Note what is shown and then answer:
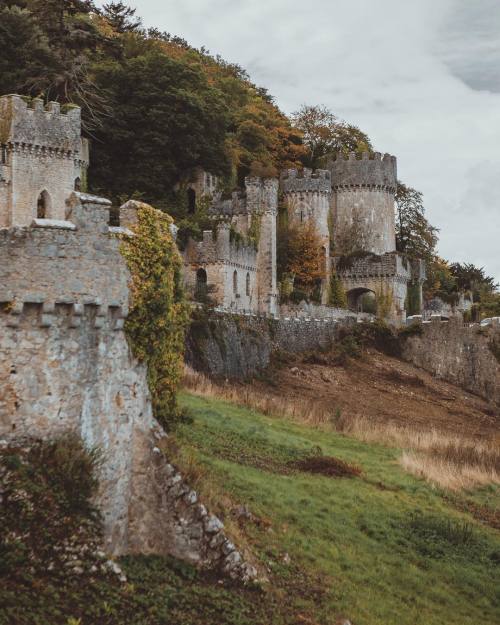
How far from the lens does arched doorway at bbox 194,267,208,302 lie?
43531mm

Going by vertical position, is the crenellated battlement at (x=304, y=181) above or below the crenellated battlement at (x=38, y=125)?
above

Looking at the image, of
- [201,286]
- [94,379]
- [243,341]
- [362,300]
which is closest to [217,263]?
[201,286]

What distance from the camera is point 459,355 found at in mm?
49594

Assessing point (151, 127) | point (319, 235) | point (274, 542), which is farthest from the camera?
point (319, 235)

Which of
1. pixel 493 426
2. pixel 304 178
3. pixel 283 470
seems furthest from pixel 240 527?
pixel 304 178

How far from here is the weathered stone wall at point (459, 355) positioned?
4891 centimetres

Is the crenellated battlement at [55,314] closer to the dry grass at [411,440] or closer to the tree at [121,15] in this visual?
the dry grass at [411,440]

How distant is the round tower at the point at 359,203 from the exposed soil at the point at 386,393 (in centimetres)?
2077

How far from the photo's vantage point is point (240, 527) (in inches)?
593

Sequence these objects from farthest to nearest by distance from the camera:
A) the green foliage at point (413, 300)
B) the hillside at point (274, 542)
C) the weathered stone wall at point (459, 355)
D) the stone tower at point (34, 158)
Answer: the green foliage at point (413, 300), the weathered stone wall at point (459, 355), the stone tower at point (34, 158), the hillside at point (274, 542)

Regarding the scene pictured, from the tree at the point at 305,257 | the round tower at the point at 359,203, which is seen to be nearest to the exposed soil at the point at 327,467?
the tree at the point at 305,257

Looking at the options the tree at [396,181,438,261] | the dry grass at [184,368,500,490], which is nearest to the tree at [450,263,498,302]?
the tree at [396,181,438,261]

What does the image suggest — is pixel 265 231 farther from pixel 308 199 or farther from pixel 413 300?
pixel 413 300

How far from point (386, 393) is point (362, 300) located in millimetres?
29701
